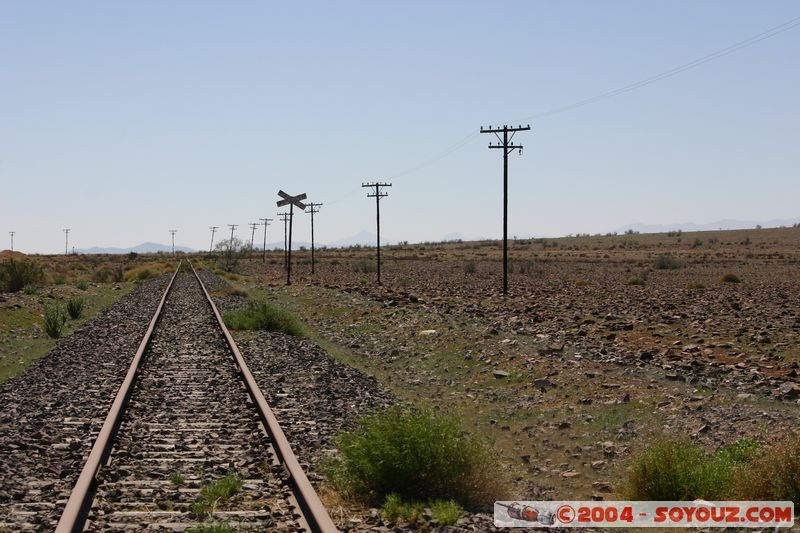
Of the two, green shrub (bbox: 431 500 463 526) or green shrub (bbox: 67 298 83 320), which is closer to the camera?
green shrub (bbox: 431 500 463 526)

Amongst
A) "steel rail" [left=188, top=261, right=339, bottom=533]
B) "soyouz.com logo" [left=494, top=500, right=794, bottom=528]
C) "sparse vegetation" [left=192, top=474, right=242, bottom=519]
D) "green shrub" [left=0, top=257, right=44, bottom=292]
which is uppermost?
"green shrub" [left=0, top=257, right=44, bottom=292]

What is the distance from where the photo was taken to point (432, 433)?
8789 mm

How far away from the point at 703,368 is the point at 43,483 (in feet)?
38.9

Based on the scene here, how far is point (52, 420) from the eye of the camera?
11.6m

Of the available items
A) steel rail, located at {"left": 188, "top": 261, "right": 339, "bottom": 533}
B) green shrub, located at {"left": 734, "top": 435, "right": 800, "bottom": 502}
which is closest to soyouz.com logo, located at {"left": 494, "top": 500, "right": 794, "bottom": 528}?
green shrub, located at {"left": 734, "top": 435, "right": 800, "bottom": 502}

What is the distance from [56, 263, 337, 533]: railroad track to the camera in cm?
725

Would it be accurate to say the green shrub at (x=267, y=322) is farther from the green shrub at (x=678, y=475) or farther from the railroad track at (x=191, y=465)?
the green shrub at (x=678, y=475)

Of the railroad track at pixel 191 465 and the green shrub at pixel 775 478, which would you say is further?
the green shrub at pixel 775 478

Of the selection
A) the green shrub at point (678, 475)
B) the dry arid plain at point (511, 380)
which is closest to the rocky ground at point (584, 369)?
the dry arid plain at point (511, 380)

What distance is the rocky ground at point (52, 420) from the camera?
7.86 meters

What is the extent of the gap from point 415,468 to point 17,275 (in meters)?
41.8

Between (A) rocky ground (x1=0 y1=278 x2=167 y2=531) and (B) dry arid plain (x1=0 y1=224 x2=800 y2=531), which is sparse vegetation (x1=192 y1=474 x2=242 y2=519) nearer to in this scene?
(B) dry arid plain (x1=0 y1=224 x2=800 y2=531)

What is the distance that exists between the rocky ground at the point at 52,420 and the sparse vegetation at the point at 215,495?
3.92 feet

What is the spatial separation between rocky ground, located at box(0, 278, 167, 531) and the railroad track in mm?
297
